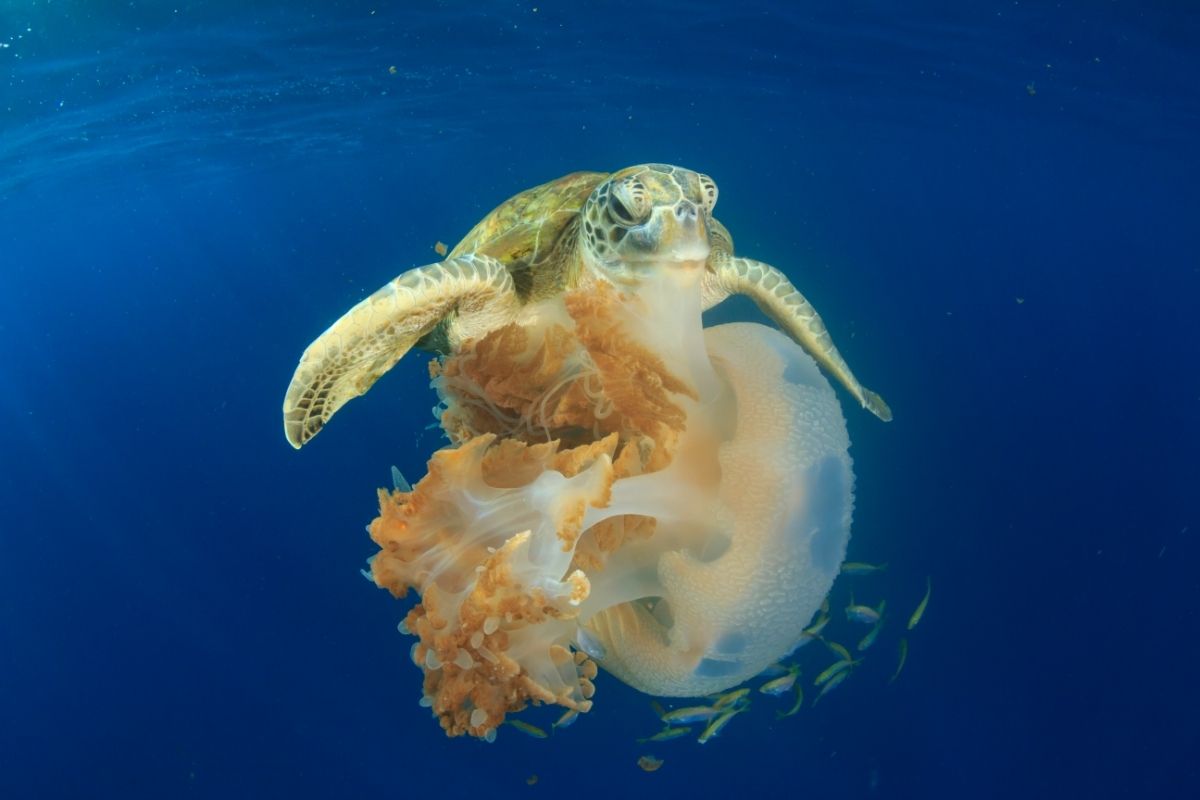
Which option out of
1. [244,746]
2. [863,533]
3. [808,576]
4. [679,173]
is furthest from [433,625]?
[244,746]

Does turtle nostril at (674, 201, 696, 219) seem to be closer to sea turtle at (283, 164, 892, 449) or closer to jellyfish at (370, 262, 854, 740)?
sea turtle at (283, 164, 892, 449)

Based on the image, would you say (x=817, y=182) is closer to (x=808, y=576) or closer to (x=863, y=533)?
(x=863, y=533)

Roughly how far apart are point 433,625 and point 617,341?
0.98 meters

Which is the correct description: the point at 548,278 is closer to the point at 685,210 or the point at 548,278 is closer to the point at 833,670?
the point at 685,210

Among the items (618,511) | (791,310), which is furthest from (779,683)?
(618,511)

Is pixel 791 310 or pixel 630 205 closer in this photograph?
pixel 630 205

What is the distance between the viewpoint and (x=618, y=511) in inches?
85.7

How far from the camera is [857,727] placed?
8836 mm

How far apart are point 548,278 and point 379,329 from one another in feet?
3.36

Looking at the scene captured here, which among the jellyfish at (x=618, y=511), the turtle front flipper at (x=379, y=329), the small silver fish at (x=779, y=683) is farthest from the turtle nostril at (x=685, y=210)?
the small silver fish at (x=779, y=683)

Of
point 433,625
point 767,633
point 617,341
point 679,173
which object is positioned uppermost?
point 679,173

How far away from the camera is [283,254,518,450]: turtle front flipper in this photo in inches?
113

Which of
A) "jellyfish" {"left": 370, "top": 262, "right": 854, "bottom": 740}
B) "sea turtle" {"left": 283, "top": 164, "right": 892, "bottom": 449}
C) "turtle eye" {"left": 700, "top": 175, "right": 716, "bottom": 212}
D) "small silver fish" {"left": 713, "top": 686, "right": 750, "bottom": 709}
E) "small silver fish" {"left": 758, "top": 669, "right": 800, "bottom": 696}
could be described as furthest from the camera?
"small silver fish" {"left": 758, "top": 669, "right": 800, "bottom": 696}

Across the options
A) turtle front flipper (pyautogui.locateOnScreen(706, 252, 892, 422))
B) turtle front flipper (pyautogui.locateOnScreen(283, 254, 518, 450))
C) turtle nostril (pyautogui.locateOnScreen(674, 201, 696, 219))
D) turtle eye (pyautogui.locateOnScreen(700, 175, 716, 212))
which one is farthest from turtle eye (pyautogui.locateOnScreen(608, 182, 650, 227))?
turtle front flipper (pyautogui.locateOnScreen(706, 252, 892, 422))
